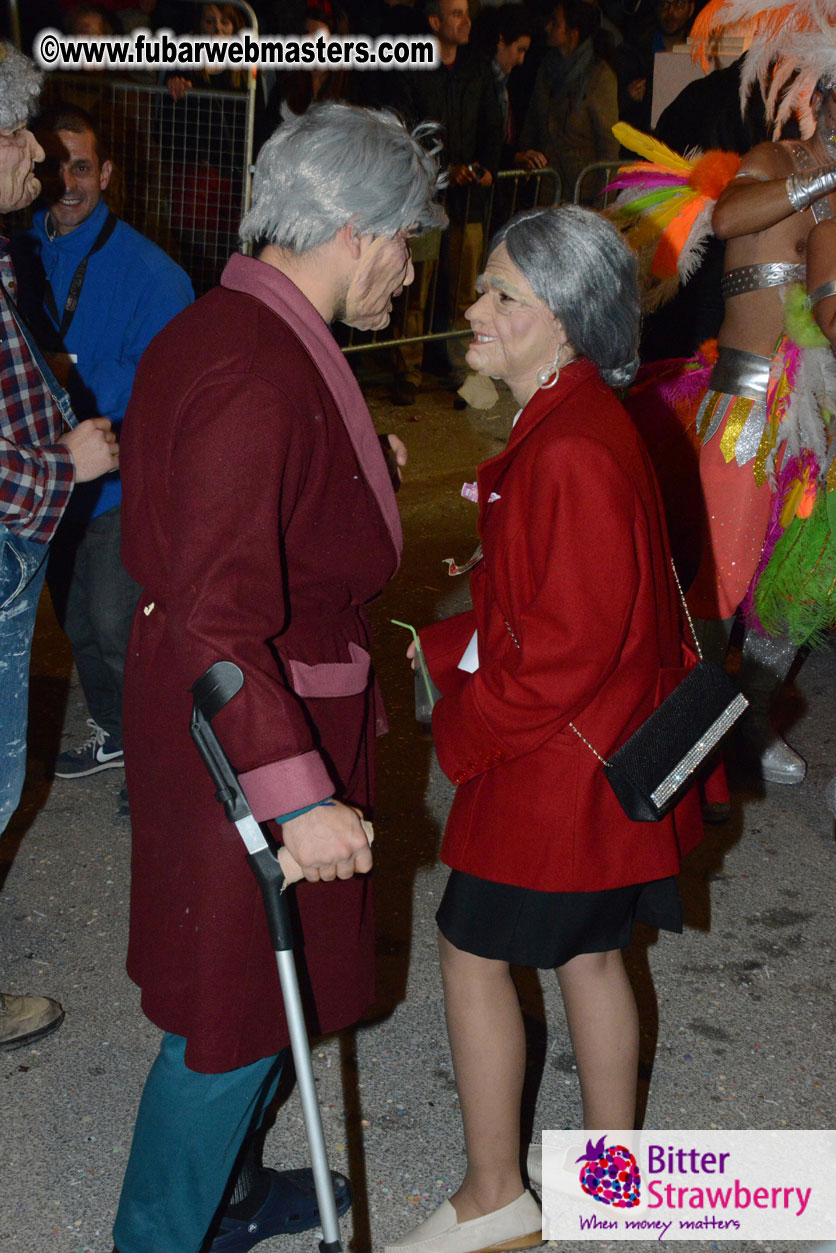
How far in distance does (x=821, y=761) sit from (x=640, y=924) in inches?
51.7

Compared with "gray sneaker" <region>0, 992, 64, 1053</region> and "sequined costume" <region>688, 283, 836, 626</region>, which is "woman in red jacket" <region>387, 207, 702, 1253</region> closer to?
"gray sneaker" <region>0, 992, 64, 1053</region>

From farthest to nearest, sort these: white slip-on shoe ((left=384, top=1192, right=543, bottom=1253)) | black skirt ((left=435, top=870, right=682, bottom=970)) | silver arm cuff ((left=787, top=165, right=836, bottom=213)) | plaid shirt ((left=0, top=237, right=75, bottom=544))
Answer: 1. silver arm cuff ((left=787, top=165, right=836, bottom=213))
2. plaid shirt ((left=0, top=237, right=75, bottom=544))
3. white slip-on shoe ((left=384, top=1192, right=543, bottom=1253))
4. black skirt ((left=435, top=870, right=682, bottom=970))

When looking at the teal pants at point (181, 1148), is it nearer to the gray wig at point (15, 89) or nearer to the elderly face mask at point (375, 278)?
the elderly face mask at point (375, 278)

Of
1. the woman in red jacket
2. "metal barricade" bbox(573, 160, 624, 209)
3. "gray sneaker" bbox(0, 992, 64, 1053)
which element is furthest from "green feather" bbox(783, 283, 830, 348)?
"metal barricade" bbox(573, 160, 624, 209)

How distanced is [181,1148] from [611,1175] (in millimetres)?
913

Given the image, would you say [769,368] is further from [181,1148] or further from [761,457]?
[181,1148]

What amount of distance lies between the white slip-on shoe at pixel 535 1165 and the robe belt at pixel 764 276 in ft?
8.32

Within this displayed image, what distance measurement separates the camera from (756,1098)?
2875mm

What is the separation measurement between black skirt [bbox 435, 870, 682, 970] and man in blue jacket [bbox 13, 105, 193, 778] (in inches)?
78.2

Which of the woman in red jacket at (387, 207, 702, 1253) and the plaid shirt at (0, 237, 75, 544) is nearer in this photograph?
the woman in red jacket at (387, 207, 702, 1253)

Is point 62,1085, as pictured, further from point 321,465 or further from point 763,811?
point 763,811

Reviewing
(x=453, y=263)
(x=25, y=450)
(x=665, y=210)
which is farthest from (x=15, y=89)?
(x=453, y=263)

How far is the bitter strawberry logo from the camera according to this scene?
8.08 feet

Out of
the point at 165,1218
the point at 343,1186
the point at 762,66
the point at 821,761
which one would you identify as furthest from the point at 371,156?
the point at 821,761
